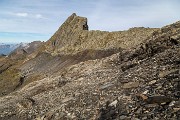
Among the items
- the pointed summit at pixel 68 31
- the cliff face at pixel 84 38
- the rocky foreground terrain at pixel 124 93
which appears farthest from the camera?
the pointed summit at pixel 68 31

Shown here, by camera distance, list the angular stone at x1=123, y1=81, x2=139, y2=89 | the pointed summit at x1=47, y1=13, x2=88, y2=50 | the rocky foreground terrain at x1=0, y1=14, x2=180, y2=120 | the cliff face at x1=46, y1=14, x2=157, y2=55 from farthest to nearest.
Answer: the pointed summit at x1=47, y1=13, x2=88, y2=50
the cliff face at x1=46, y1=14, x2=157, y2=55
the angular stone at x1=123, y1=81, x2=139, y2=89
the rocky foreground terrain at x1=0, y1=14, x2=180, y2=120

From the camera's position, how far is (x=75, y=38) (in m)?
79.2

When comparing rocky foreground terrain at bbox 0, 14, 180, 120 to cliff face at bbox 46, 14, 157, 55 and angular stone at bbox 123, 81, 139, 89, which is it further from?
cliff face at bbox 46, 14, 157, 55

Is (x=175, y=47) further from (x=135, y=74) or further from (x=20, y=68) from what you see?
(x=20, y=68)

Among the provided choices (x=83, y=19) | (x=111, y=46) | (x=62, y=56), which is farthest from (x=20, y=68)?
(x=111, y=46)

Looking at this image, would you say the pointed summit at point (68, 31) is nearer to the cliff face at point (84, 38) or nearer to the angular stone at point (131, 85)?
the cliff face at point (84, 38)

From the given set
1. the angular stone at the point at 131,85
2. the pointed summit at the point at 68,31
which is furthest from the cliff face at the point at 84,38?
the angular stone at the point at 131,85

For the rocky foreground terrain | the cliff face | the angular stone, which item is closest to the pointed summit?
the cliff face

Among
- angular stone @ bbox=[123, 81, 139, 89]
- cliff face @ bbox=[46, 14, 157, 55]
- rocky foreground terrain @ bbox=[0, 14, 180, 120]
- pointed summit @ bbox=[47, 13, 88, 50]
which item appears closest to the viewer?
rocky foreground terrain @ bbox=[0, 14, 180, 120]

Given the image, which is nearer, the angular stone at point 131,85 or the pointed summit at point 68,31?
the angular stone at point 131,85

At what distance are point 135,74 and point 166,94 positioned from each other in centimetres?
718

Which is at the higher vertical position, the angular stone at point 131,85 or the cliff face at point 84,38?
the cliff face at point 84,38

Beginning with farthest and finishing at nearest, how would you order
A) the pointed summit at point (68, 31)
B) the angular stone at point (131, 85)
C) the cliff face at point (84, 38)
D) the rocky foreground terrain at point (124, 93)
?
the pointed summit at point (68, 31) → the cliff face at point (84, 38) → the angular stone at point (131, 85) → the rocky foreground terrain at point (124, 93)

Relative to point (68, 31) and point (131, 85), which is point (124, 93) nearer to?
point (131, 85)
